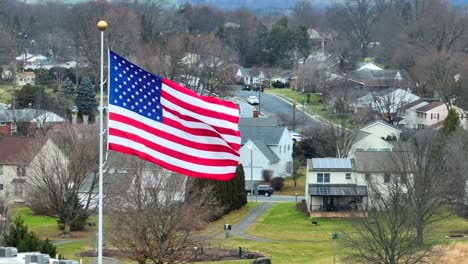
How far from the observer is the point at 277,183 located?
207ft

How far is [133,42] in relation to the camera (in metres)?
103

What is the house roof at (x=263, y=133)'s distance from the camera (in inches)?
2611

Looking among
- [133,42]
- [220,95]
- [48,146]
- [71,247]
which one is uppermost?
[133,42]

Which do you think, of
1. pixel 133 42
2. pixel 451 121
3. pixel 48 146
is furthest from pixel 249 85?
pixel 48 146

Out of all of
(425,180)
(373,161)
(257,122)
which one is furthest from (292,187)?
(425,180)

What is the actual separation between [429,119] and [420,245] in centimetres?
4095

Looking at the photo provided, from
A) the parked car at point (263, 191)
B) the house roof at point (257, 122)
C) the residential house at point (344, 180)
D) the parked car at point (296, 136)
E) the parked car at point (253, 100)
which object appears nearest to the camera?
the residential house at point (344, 180)

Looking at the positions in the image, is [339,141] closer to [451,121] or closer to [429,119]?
[451,121]

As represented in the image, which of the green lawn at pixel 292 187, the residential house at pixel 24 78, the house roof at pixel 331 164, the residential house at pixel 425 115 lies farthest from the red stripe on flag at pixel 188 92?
the residential house at pixel 24 78

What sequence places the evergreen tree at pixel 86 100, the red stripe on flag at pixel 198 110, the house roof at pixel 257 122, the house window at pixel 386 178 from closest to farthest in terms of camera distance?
the red stripe on flag at pixel 198 110
the house window at pixel 386 178
the house roof at pixel 257 122
the evergreen tree at pixel 86 100

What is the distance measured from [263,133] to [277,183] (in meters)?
5.10

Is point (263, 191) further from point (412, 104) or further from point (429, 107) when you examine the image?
point (412, 104)

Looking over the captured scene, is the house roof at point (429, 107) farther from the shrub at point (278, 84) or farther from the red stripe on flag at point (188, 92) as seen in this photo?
the red stripe on flag at point (188, 92)

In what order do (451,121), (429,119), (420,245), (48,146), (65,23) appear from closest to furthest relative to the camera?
(420,245) < (48,146) < (451,121) < (429,119) < (65,23)
